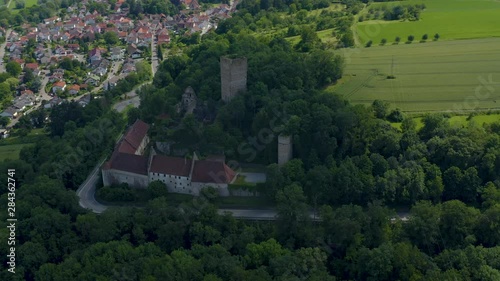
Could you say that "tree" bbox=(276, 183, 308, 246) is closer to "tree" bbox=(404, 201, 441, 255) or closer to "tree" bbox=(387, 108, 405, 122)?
"tree" bbox=(404, 201, 441, 255)

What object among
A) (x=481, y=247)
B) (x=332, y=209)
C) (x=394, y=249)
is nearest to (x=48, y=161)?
(x=332, y=209)

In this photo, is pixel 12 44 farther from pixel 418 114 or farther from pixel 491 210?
pixel 491 210

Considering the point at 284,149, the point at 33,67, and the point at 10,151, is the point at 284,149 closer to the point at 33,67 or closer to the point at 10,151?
the point at 10,151

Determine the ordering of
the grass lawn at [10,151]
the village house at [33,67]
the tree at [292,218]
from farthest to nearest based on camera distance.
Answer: the village house at [33,67] < the grass lawn at [10,151] < the tree at [292,218]

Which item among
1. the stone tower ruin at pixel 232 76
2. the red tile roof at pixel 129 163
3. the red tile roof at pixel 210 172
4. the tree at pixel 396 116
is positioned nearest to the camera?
the red tile roof at pixel 210 172

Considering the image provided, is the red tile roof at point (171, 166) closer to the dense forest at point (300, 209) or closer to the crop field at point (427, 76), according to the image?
the dense forest at point (300, 209)

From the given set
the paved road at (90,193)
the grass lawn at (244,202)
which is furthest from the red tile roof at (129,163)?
the grass lawn at (244,202)

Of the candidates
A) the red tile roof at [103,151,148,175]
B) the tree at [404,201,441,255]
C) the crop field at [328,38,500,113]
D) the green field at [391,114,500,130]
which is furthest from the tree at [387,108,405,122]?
the red tile roof at [103,151,148,175]
